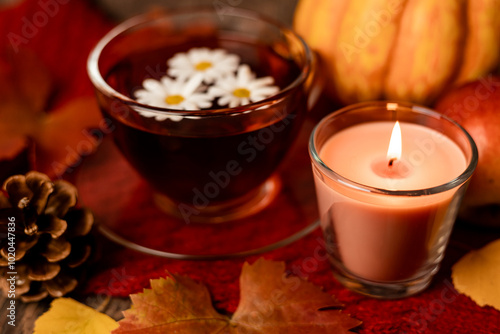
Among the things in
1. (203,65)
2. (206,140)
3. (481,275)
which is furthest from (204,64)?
(481,275)

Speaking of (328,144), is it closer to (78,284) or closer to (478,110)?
(478,110)

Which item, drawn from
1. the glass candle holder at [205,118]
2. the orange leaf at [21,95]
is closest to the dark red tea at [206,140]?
the glass candle holder at [205,118]

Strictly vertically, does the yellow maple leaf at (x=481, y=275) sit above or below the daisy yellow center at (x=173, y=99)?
below

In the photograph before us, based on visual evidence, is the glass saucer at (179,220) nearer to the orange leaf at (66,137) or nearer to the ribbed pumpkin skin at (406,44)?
the orange leaf at (66,137)

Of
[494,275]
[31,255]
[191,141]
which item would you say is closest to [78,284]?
[31,255]

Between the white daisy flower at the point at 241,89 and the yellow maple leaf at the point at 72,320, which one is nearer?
the yellow maple leaf at the point at 72,320

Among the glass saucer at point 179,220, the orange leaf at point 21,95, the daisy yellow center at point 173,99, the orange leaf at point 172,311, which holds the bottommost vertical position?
the glass saucer at point 179,220
